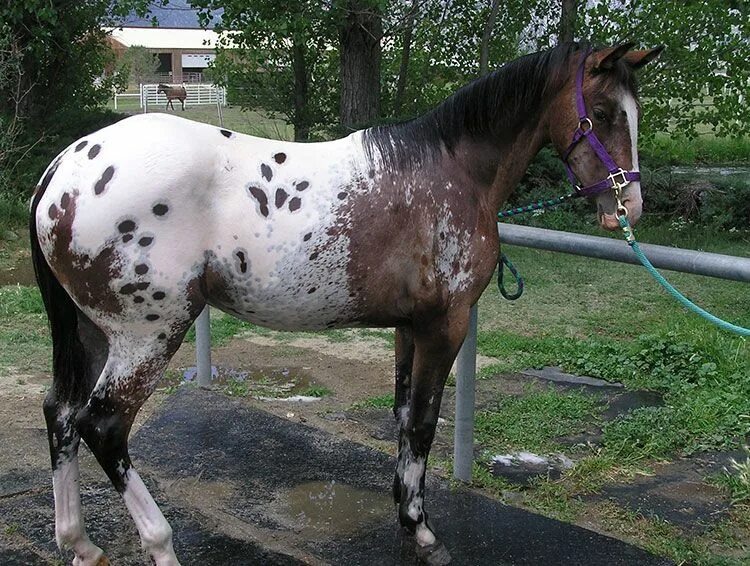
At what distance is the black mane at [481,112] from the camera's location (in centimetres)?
298

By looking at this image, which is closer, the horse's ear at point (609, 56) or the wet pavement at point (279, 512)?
the horse's ear at point (609, 56)

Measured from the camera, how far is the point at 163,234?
2.70m

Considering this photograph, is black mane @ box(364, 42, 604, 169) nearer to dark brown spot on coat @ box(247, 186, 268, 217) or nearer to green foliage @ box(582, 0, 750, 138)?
dark brown spot on coat @ box(247, 186, 268, 217)

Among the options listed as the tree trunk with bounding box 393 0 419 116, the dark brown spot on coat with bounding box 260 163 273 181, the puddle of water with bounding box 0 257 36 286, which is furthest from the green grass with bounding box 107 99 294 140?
the dark brown spot on coat with bounding box 260 163 273 181

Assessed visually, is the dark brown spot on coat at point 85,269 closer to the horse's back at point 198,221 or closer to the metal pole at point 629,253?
the horse's back at point 198,221

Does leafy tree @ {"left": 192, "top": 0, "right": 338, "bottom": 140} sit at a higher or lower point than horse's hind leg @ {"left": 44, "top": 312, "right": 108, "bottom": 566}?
higher

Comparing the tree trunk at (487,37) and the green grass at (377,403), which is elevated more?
the tree trunk at (487,37)

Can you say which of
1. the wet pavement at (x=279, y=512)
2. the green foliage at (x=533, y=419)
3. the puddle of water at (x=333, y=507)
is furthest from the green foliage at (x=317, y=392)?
the puddle of water at (x=333, y=507)

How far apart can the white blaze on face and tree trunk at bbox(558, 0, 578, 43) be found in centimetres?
901

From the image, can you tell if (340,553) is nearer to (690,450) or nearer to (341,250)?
(341,250)

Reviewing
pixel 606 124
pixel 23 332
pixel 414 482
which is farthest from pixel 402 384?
pixel 23 332

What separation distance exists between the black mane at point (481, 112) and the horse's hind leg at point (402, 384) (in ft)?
2.47

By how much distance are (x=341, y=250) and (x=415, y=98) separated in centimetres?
996

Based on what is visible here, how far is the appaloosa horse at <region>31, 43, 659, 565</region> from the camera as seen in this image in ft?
8.87
